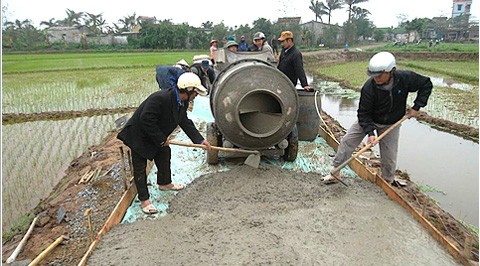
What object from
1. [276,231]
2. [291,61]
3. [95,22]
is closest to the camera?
[276,231]

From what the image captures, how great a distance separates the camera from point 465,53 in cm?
2338

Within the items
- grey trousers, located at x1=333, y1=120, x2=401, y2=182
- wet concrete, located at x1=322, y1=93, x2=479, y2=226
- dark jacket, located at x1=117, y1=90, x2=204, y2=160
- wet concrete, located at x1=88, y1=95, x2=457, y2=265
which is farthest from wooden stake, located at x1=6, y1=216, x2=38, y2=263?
wet concrete, located at x1=322, y1=93, x2=479, y2=226

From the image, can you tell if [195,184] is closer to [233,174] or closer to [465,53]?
[233,174]

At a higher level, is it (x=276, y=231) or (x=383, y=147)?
(x=383, y=147)

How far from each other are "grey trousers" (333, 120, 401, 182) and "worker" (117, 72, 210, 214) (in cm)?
182

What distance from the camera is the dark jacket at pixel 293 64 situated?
560cm

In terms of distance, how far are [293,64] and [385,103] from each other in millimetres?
2050

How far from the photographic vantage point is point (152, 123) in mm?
3623

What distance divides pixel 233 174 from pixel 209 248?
5.17 feet

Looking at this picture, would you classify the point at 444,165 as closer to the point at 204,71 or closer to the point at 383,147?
the point at 383,147

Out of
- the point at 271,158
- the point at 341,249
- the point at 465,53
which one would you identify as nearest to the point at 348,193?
the point at 341,249

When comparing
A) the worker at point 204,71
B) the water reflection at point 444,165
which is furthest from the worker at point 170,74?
the water reflection at point 444,165

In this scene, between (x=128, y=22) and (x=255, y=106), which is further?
(x=128, y=22)

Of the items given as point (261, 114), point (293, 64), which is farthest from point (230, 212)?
point (293, 64)
